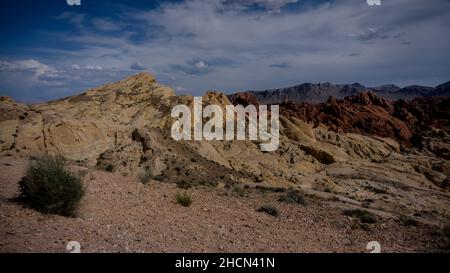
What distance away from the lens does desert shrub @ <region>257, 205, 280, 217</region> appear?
10495mm

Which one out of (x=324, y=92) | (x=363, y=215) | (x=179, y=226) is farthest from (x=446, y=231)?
(x=324, y=92)

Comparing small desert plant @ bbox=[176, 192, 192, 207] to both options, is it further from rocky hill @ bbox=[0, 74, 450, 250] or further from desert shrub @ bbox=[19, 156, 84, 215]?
desert shrub @ bbox=[19, 156, 84, 215]

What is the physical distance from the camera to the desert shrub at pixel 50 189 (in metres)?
7.66

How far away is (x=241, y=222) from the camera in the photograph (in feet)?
30.7

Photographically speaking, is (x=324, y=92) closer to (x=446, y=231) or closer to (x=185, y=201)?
(x=446, y=231)

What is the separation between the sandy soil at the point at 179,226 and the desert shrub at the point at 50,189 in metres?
0.25

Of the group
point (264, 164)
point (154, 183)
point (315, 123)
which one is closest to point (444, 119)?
point (315, 123)

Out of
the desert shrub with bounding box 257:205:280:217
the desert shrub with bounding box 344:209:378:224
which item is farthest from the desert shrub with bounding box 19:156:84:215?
the desert shrub with bounding box 344:209:378:224

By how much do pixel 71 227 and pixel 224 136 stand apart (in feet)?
67.1

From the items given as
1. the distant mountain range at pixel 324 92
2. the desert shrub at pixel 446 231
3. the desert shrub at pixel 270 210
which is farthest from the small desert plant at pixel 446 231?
the distant mountain range at pixel 324 92

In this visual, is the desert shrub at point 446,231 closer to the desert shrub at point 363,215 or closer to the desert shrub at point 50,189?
the desert shrub at point 363,215

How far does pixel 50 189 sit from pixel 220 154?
17.2m

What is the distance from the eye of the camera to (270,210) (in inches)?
418

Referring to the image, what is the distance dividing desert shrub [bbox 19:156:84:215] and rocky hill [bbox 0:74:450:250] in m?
2.18
